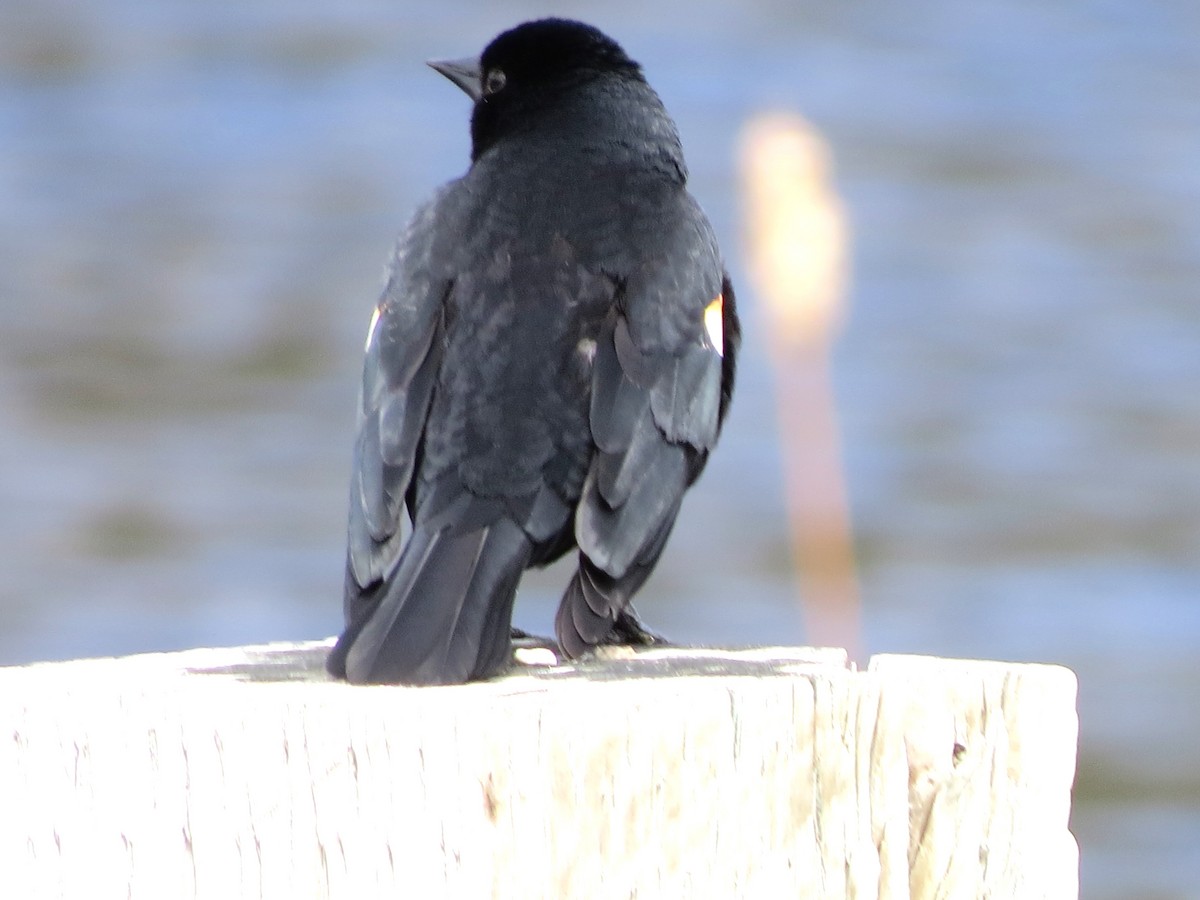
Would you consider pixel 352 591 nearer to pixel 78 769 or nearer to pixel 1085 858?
pixel 78 769

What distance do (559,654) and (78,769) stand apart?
897mm

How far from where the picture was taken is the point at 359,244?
1032 cm

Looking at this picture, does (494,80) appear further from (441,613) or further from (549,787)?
(549,787)

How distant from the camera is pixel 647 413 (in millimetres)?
3500

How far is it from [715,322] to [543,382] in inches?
16.9

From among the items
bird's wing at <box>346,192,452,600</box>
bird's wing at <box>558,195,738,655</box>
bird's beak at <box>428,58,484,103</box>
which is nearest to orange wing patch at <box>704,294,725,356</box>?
bird's wing at <box>558,195,738,655</box>

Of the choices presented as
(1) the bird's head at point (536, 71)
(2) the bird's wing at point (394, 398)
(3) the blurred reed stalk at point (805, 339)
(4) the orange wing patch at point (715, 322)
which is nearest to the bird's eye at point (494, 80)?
(1) the bird's head at point (536, 71)

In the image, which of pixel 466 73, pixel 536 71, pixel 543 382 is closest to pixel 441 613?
pixel 543 382

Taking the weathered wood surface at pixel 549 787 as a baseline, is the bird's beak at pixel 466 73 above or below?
above

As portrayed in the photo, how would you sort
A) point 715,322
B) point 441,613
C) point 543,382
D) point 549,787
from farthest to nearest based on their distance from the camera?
1. point 715,322
2. point 543,382
3. point 441,613
4. point 549,787

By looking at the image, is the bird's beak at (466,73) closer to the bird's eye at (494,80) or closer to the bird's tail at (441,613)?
the bird's eye at (494,80)

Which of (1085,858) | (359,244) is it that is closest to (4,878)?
(1085,858)

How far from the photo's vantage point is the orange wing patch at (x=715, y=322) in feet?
12.2

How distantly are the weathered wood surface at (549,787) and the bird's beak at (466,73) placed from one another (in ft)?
6.42
